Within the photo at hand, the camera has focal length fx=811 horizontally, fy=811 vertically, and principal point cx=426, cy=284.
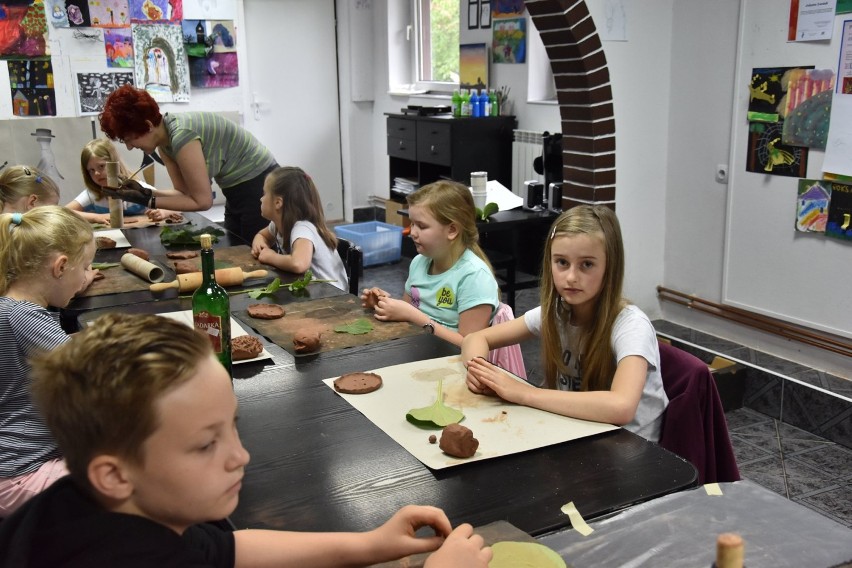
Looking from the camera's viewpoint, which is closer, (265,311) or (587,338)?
(587,338)

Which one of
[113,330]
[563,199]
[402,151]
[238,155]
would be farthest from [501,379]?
[402,151]

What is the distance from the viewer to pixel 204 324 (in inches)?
76.6

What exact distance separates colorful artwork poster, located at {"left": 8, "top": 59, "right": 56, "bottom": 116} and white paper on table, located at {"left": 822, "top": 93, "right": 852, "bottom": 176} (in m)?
5.40

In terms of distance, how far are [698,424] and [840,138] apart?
205 centimetres

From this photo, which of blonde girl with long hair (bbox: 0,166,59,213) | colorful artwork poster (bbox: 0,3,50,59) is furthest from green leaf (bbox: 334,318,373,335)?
colorful artwork poster (bbox: 0,3,50,59)

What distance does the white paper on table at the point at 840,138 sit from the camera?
129 inches

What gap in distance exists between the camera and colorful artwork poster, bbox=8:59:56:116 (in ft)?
19.9

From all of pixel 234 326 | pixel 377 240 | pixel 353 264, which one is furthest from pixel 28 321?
pixel 377 240

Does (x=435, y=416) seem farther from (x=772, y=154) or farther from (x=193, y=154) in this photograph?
(x=772, y=154)

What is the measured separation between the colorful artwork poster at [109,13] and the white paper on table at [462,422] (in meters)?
5.36

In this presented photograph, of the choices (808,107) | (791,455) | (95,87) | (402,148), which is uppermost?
(95,87)

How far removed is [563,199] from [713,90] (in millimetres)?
909

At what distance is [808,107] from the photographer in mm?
3438

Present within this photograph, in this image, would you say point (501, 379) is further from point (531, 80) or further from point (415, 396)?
point (531, 80)
